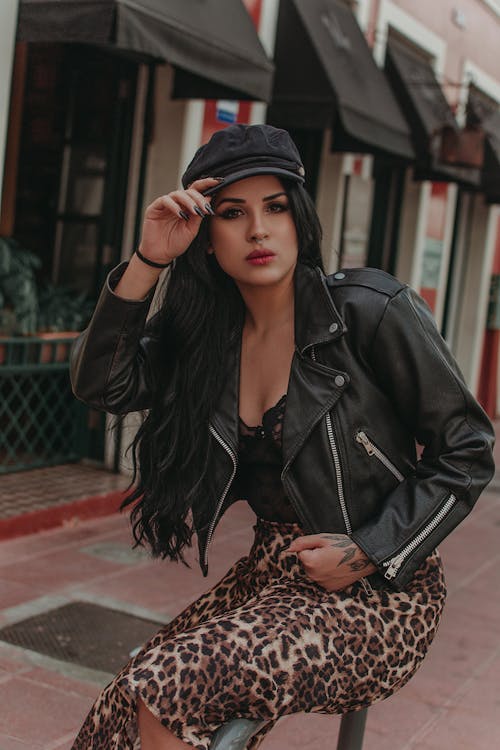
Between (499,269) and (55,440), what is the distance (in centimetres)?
898

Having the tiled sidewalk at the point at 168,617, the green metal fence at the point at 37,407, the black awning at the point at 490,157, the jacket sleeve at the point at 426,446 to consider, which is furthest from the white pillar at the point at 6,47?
the black awning at the point at 490,157

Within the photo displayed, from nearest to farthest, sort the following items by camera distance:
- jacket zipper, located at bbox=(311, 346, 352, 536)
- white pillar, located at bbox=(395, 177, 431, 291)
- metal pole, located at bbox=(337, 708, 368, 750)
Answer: jacket zipper, located at bbox=(311, 346, 352, 536) → metal pole, located at bbox=(337, 708, 368, 750) → white pillar, located at bbox=(395, 177, 431, 291)

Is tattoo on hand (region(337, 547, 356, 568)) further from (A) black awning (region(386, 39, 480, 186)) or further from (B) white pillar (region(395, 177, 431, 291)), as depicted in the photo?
(B) white pillar (region(395, 177, 431, 291))

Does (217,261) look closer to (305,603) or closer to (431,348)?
(431,348)

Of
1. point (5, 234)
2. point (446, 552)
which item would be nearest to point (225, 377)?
point (446, 552)

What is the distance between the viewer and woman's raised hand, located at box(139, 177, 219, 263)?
235cm

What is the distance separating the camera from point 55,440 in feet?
24.4

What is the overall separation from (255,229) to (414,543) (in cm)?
78

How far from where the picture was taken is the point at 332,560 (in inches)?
88.7

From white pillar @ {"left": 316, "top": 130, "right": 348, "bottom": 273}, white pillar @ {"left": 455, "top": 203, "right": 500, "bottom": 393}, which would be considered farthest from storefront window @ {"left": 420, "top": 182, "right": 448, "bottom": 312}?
white pillar @ {"left": 316, "top": 130, "right": 348, "bottom": 273}

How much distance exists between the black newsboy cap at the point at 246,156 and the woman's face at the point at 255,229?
4 cm

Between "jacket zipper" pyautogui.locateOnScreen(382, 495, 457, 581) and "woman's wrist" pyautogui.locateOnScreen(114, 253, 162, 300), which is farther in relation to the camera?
"woman's wrist" pyautogui.locateOnScreen(114, 253, 162, 300)

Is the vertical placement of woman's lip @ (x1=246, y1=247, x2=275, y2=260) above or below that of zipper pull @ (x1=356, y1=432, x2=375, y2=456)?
above

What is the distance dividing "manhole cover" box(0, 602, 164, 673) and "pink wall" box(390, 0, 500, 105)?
7.25 m
